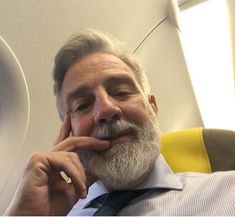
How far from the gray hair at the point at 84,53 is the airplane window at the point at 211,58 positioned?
350 millimetres

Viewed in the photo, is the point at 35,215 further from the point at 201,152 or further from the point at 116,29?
the point at 116,29

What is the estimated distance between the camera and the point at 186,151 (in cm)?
117

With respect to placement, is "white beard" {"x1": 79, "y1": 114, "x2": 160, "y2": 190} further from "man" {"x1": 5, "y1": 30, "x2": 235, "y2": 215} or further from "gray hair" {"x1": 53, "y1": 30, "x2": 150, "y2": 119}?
"gray hair" {"x1": 53, "y1": 30, "x2": 150, "y2": 119}

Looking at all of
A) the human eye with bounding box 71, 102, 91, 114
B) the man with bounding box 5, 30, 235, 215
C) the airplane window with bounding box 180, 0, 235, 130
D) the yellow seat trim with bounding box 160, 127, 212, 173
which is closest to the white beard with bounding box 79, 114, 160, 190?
the man with bounding box 5, 30, 235, 215

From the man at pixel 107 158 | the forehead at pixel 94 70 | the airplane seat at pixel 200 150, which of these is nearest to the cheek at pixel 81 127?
the man at pixel 107 158

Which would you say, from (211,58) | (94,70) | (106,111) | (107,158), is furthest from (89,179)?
(211,58)

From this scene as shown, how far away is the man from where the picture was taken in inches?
33.9

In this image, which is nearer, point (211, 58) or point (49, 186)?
point (49, 186)

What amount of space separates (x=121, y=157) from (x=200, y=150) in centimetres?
33

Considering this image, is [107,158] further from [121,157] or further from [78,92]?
[78,92]

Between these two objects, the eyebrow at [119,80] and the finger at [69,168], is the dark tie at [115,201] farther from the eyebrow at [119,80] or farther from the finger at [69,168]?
the eyebrow at [119,80]

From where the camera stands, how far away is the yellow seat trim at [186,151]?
3.73ft

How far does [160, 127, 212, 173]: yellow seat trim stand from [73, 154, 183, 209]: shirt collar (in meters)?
0.13

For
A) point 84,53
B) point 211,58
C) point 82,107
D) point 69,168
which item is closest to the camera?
point 69,168
